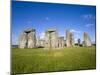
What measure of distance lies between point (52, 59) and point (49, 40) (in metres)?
0.28

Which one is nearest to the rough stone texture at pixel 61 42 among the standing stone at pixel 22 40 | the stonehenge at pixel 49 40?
the stonehenge at pixel 49 40

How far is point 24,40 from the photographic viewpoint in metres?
2.64

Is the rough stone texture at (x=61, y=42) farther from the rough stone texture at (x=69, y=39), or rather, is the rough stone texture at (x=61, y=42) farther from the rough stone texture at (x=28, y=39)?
the rough stone texture at (x=28, y=39)

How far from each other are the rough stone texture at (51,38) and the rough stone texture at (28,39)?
0.19 meters

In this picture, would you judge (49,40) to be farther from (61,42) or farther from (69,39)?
(69,39)

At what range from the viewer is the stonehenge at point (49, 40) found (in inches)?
104

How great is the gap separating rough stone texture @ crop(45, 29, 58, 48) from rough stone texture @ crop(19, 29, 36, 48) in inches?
7.4

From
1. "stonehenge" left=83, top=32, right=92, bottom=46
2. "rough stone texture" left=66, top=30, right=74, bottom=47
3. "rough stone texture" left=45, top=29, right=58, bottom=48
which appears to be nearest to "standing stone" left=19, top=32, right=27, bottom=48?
"rough stone texture" left=45, top=29, right=58, bottom=48

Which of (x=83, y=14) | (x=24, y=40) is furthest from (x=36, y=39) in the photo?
(x=83, y=14)

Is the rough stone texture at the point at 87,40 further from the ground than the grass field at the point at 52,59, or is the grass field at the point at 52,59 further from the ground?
the rough stone texture at the point at 87,40

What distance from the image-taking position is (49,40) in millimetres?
2734

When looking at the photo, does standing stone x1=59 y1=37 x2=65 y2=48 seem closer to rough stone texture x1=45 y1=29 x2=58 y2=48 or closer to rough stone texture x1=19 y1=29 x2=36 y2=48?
rough stone texture x1=45 y1=29 x2=58 y2=48

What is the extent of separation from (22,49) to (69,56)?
703 mm

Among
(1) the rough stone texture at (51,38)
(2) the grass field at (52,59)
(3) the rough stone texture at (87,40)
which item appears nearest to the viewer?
(2) the grass field at (52,59)
